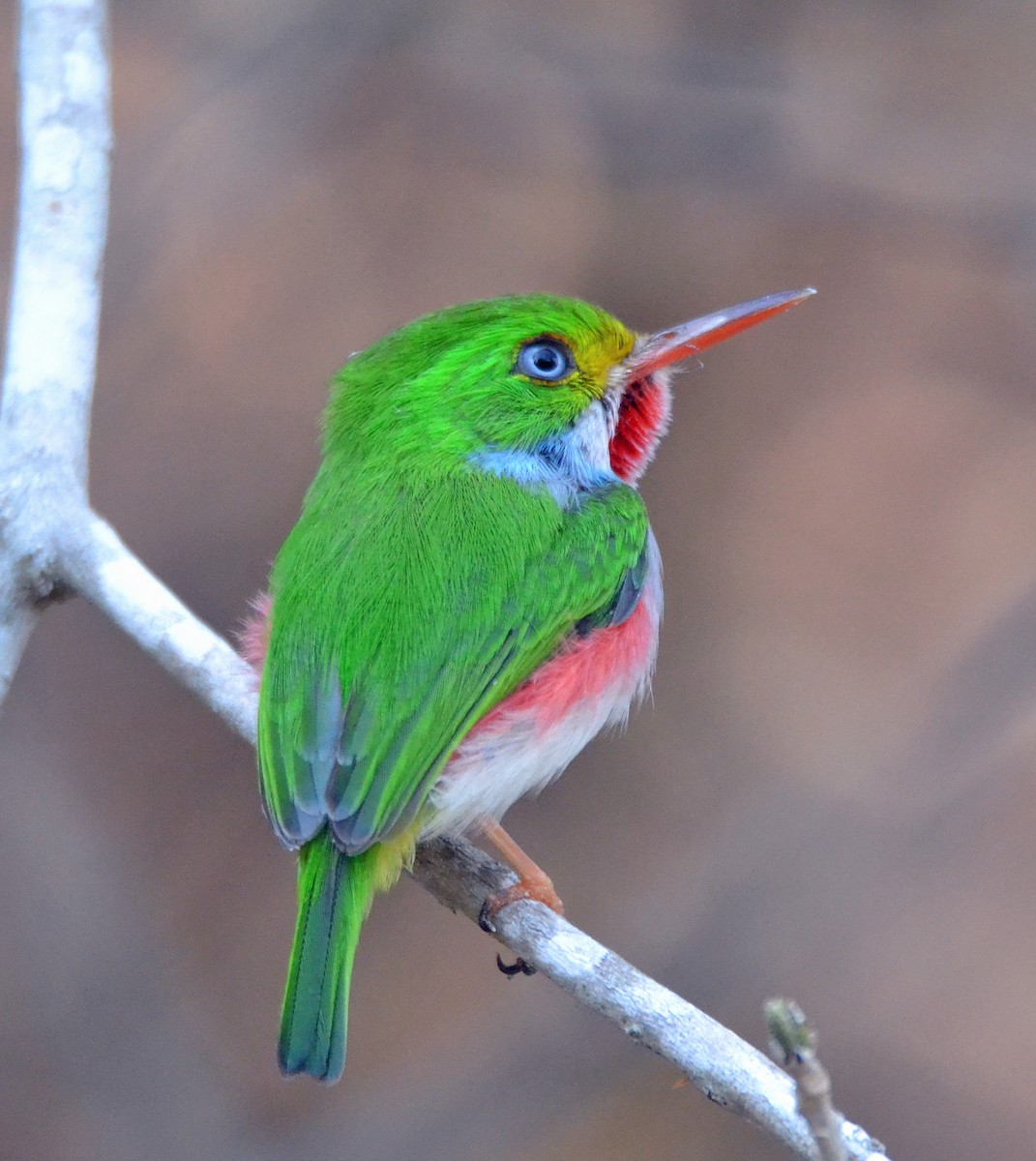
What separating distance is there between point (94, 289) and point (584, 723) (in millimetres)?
1290

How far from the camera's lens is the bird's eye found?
2613mm

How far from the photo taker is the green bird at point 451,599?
2.13 m

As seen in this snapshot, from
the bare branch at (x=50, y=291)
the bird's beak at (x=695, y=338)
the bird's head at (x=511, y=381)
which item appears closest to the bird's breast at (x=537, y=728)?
the bird's head at (x=511, y=381)

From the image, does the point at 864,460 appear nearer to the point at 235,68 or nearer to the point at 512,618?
the point at 512,618

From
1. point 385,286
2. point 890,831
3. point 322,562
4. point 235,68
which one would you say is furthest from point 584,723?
point 235,68

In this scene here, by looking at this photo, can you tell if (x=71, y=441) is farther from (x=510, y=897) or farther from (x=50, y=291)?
(x=510, y=897)

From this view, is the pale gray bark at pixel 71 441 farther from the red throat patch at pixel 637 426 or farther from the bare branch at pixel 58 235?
the red throat patch at pixel 637 426

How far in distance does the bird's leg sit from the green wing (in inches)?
11.6

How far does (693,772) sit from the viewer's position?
3.78 meters

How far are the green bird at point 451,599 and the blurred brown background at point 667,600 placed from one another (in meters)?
1.13

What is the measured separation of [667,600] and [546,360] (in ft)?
4.19

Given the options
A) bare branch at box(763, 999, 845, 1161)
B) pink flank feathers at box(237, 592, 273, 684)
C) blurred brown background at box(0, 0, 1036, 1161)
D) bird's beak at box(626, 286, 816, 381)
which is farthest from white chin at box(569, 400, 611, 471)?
bare branch at box(763, 999, 845, 1161)

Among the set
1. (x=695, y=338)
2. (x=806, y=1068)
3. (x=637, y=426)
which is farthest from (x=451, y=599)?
(x=806, y=1068)

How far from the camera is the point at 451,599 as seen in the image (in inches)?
89.1
